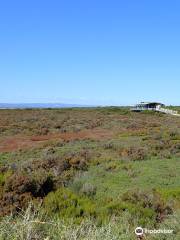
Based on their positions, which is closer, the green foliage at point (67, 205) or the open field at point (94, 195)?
the open field at point (94, 195)

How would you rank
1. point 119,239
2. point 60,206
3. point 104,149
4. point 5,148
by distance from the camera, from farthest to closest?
point 5,148 < point 104,149 < point 60,206 < point 119,239

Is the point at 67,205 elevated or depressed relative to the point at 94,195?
elevated

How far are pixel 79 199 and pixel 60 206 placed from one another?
2.10 ft

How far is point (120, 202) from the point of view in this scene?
1094 centimetres

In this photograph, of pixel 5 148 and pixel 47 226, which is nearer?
pixel 47 226

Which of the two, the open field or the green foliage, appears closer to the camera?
the open field

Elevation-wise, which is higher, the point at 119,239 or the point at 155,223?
the point at 119,239

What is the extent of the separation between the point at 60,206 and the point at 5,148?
19.9 m

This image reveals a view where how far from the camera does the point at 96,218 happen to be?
9.41 meters

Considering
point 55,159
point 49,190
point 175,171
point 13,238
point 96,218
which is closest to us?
point 13,238

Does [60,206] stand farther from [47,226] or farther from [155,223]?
[47,226]

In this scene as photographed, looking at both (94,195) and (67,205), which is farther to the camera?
(94,195)

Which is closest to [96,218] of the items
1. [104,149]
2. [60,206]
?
[60,206]

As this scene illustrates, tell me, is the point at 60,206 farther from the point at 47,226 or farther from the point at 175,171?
the point at 175,171
